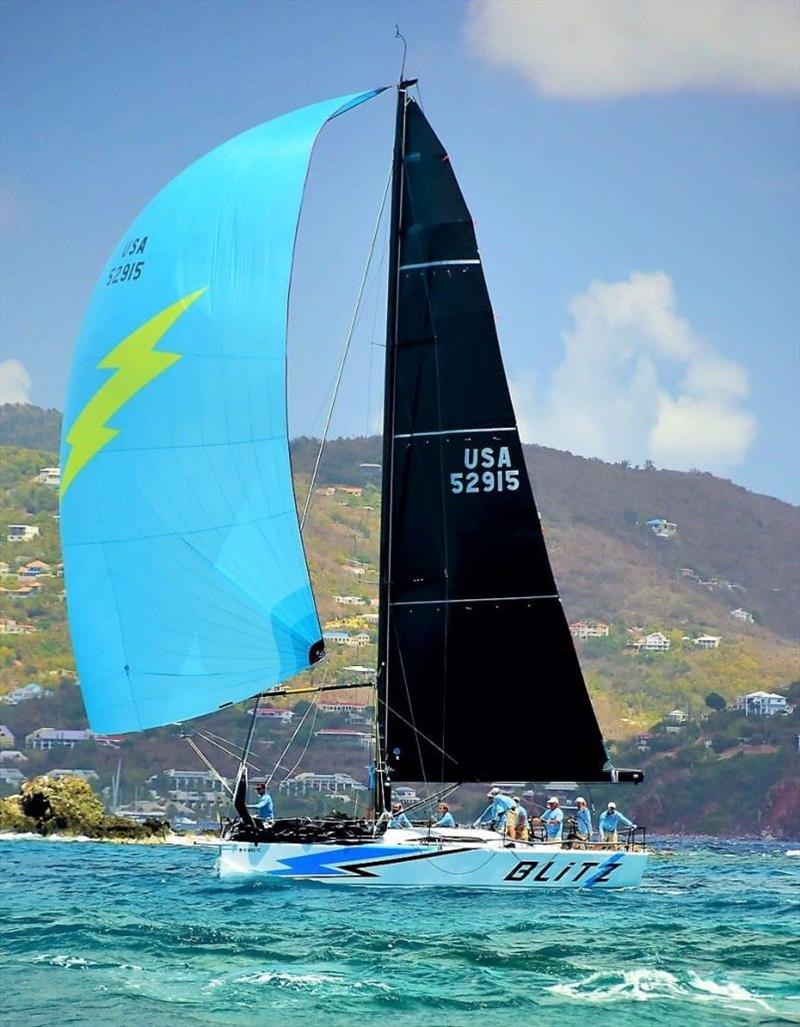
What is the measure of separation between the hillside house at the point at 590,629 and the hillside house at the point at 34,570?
4104 centimetres

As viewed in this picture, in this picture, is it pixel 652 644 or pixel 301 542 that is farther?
pixel 652 644

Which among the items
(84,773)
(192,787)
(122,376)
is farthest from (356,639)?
(122,376)

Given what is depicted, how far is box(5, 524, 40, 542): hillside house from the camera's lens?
13712cm

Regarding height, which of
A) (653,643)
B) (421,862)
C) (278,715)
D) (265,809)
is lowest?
(421,862)

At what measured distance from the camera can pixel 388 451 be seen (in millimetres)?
23859

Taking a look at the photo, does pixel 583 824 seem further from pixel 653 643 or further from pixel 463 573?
pixel 653 643

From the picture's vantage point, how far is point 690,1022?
555 inches

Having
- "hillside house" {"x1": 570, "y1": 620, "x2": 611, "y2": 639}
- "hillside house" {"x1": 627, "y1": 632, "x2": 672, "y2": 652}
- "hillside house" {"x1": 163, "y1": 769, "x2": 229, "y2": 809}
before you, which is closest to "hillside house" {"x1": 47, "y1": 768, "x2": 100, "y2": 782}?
"hillside house" {"x1": 163, "y1": 769, "x2": 229, "y2": 809}

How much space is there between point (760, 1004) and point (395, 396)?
1141 cm

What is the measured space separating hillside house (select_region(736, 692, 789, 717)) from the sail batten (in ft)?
274

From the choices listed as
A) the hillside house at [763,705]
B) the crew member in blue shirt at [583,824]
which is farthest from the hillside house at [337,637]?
the crew member in blue shirt at [583,824]

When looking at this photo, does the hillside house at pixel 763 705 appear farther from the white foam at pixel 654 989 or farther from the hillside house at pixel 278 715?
the white foam at pixel 654 989

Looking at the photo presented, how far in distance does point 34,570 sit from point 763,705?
56.2 meters

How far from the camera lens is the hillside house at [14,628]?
113312 millimetres
